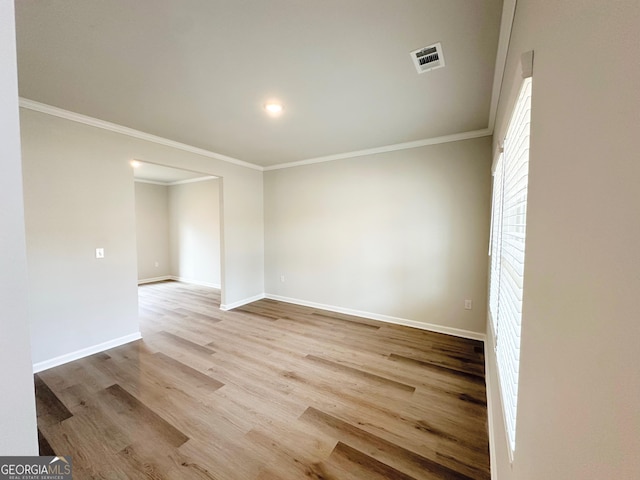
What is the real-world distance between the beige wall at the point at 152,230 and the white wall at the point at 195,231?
0.15 m

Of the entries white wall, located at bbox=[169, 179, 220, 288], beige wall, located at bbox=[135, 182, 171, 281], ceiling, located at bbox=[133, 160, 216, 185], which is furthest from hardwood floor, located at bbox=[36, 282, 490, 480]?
beige wall, located at bbox=[135, 182, 171, 281]

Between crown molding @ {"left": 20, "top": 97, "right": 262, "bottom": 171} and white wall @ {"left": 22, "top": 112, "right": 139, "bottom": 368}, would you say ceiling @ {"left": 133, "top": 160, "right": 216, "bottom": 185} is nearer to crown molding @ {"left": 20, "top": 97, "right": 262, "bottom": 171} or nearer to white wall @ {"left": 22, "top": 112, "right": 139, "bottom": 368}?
crown molding @ {"left": 20, "top": 97, "right": 262, "bottom": 171}

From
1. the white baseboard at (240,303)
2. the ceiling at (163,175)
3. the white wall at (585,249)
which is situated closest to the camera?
the white wall at (585,249)

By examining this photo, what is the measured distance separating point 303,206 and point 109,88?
280cm

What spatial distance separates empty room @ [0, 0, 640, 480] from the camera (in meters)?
0.46

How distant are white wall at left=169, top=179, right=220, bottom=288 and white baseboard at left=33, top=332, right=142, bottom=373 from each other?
2.84 meters

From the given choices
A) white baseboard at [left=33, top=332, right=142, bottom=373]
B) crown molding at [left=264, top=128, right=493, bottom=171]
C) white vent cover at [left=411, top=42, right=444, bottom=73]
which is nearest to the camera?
white vent cover at [left=411, top=42, right=444, bottom=73]

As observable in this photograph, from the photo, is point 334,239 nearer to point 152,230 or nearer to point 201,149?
point 201,149

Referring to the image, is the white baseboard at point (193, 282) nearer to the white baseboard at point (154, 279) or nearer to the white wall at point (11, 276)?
the white baseboard at point (154, 279)

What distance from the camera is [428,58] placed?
1.73 m

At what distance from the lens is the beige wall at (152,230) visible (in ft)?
20.4

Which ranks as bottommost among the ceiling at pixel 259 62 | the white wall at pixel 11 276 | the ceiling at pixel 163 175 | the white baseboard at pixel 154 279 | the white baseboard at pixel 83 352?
the white baseboard at pixel 83 352

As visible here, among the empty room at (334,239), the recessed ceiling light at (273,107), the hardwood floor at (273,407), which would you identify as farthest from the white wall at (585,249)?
the recessed ceiling light at (273,107)

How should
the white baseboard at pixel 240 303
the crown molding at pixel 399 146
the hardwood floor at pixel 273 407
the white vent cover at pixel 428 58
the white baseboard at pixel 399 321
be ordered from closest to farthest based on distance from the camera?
1. the hardwood floor at pixel 273 407
2. the white vent cover at pixel 428 58
3. the crown molding at pixel 399 146
4. the white baseboard at pixel 399 321
5. the white baseboard at pixel 240 303
